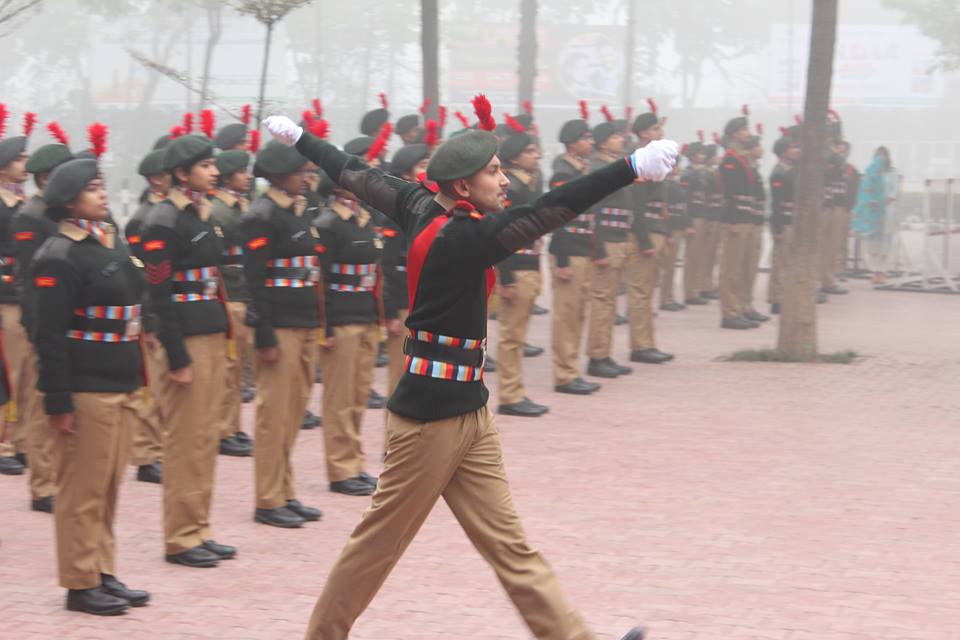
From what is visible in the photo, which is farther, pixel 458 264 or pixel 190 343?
pixel 190 343

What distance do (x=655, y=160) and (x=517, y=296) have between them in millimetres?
6592

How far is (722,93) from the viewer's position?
265 feet

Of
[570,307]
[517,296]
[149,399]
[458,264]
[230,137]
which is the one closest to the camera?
[458,264]

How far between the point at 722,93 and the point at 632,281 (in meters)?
68.9

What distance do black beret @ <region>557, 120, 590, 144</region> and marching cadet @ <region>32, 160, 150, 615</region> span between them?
646 cm

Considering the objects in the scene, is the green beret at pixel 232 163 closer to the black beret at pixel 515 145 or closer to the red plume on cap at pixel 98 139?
the black beret at pixel 515 145

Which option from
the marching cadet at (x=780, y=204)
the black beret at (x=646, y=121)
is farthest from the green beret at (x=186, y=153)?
the marching cadet at (x=780, y=204)

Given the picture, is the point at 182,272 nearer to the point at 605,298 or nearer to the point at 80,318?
the point at 80,318

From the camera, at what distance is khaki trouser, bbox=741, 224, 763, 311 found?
17.1 metres

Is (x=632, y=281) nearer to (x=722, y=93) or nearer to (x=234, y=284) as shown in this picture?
(x=234, y=284)

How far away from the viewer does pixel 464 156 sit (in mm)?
5078

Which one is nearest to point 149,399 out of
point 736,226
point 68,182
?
point 68,182

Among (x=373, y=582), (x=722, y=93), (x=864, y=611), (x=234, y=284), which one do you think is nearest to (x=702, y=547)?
(x=864, y=611)

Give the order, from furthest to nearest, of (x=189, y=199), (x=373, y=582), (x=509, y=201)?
(x=509, y=201), (x=189, y=199), (x=373, y=582)
